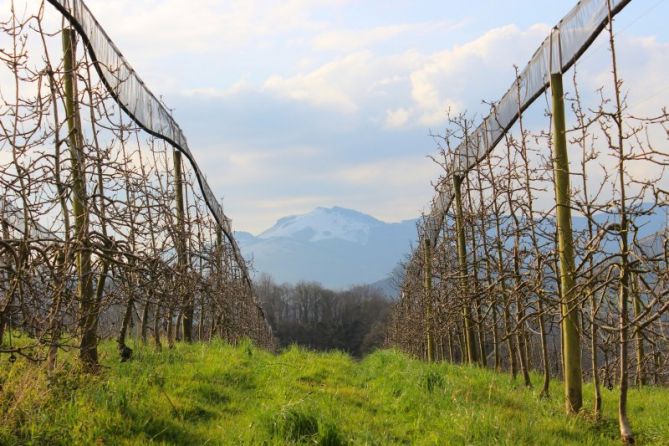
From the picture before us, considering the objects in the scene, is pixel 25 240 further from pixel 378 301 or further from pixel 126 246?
pixel 378 301

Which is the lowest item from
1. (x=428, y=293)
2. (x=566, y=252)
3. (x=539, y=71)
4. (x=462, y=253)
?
(x=428, y=293)

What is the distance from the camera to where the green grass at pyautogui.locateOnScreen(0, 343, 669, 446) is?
447 cm

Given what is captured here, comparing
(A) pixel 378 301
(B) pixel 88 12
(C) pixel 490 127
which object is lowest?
(A) pixel 378 301

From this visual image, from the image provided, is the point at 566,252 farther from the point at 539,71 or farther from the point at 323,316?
the point at 323,316

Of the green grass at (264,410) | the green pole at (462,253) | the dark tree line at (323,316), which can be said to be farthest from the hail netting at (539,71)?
the dark tree line at (323,316)

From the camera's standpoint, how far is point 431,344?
15242mm

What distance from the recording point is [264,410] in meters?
5.28

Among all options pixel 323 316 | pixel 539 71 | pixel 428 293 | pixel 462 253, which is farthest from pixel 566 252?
pixel 323 316

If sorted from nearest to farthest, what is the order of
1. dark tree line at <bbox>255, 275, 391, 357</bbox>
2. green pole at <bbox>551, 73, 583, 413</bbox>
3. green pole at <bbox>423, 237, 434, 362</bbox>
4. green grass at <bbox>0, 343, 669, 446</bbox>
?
green grass at <bbox>0, 343, 669, 446</bbox>, green pole at <bbox>551, 73, 583, 413</bbox>, green pole at <bbox>423, 237, 434, 362</bbox>, dark tree line at <bbox>255, 275, 391, 357</bbox>

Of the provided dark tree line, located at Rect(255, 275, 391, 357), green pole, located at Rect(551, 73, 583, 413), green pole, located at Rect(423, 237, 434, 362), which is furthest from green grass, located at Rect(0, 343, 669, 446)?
dark tree line, located at Rect(255, 275, 391, 357)

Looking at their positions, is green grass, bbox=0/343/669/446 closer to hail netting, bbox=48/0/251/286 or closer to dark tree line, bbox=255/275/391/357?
hail netting, bbox=48/0/251/286

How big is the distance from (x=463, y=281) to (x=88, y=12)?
7.30 metres

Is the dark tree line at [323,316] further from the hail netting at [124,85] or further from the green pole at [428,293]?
the hail netting at [124,85]

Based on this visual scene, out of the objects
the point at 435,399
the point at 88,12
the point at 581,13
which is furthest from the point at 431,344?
the point at 88,12
